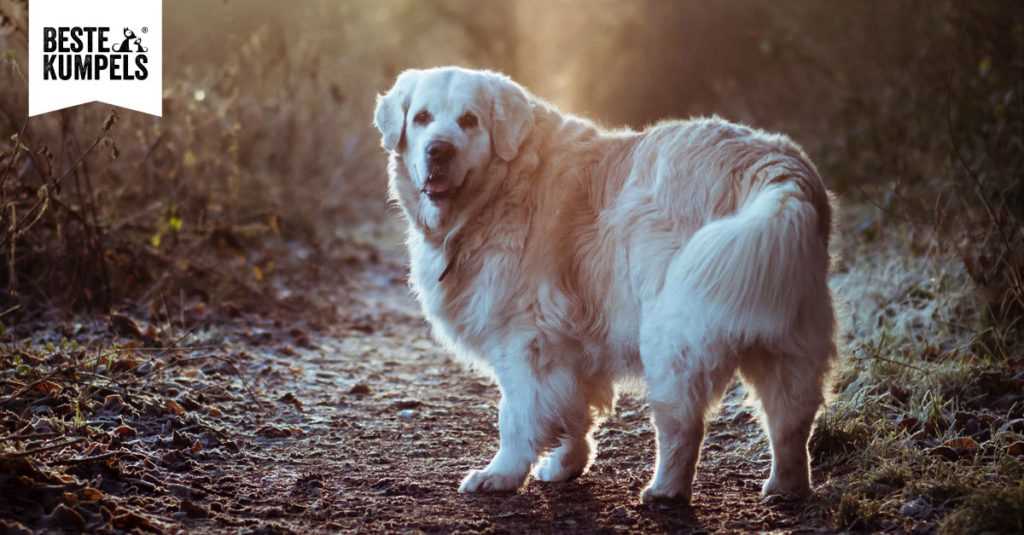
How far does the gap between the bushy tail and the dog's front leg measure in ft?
2.99

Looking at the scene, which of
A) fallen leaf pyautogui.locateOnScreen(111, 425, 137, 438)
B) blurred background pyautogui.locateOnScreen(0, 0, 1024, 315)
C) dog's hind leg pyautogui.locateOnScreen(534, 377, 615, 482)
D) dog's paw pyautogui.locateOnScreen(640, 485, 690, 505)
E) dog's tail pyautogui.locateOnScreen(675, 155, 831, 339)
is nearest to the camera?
dog's tail pyautogui.locateOnScreen(675, 155, 831, 339)

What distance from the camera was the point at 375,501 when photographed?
11.9ft

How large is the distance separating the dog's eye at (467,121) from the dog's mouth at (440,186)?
194 millimetres

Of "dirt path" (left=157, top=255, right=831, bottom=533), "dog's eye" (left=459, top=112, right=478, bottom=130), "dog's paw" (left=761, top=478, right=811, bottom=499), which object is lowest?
"dirt path" (left=157, top=255, right=831, bottom=533)

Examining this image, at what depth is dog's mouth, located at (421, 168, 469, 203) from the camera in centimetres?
403

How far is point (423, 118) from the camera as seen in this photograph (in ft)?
13.6

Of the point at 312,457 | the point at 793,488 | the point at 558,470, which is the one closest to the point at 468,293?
the point at 558,470

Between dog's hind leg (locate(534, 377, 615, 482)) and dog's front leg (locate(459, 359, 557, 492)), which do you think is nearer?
dog's front leg (locate(459, 359, 557, 492))

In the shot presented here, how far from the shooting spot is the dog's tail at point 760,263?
3111 millimetres

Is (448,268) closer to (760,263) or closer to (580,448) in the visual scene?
(580,448)

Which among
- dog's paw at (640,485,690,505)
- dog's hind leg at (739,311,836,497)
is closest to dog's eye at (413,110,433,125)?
dog's hind leg at (739,311,836,497)

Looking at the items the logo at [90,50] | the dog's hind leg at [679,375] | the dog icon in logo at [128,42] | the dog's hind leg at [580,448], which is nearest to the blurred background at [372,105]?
the logo at [90,50]

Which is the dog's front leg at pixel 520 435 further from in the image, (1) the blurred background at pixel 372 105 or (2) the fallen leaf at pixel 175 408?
(1) the blurred background at pixel 372 105

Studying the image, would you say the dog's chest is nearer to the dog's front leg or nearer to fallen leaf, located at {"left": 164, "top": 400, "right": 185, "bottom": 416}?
the dog's front leg
